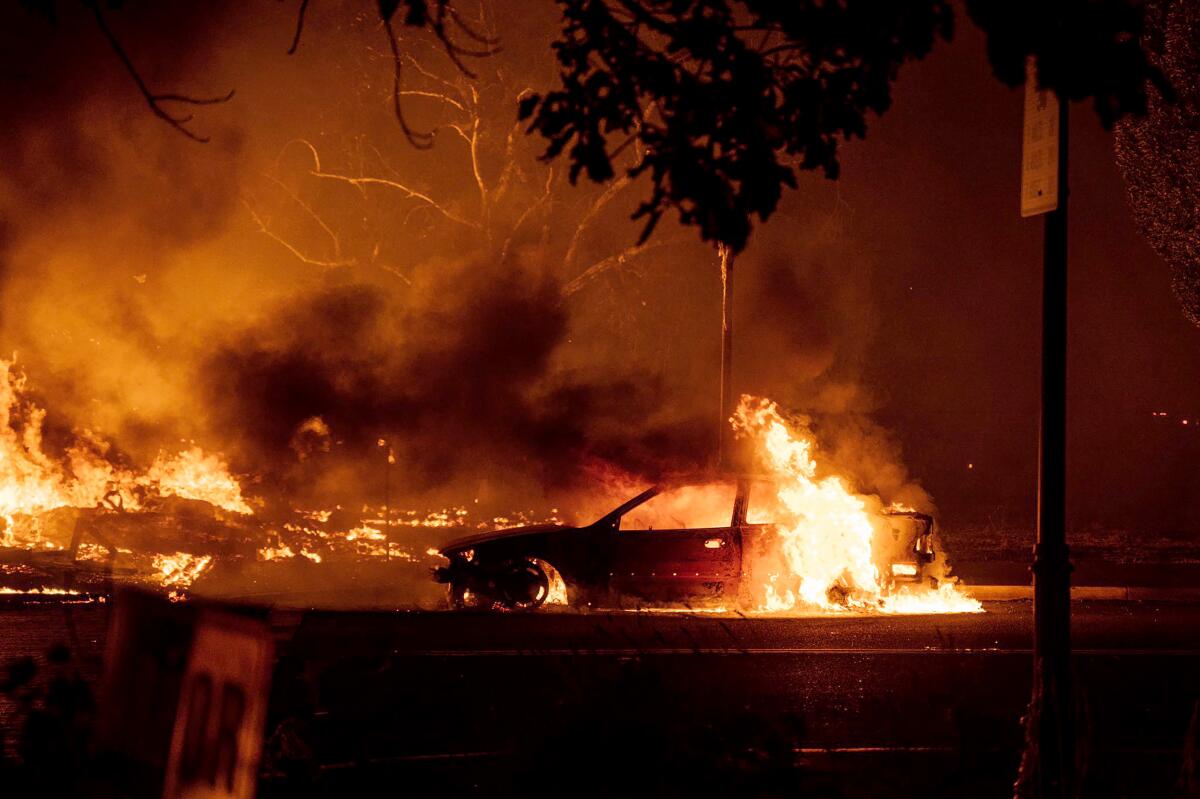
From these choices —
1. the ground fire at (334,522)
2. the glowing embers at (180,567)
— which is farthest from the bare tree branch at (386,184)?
the glowing embers at (180,567)

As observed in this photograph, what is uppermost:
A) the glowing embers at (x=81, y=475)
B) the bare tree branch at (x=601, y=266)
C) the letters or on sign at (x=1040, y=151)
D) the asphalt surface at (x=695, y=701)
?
the bare tree branch at (x=601, y=266)

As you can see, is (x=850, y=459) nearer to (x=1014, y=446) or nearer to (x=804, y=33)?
(x=804, y=33)

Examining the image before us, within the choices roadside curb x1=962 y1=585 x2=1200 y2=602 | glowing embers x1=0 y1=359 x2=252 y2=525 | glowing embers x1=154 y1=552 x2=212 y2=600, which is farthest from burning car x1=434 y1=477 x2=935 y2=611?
glowing embers x1=0 y1=359 x2=252 y2=525

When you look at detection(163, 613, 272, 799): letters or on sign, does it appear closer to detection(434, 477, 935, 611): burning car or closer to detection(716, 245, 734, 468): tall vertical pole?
detection(434, 477, 935, 611): burning car

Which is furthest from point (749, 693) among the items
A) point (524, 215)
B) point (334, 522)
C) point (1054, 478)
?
point (524, 215)

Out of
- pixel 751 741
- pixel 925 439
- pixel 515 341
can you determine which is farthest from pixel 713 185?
pixel 925 439

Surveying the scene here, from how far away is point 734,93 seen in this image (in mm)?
4395

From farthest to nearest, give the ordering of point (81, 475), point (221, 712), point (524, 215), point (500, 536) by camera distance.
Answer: point (524, 215) < point (81, 475) < point (500, 536) < point (221, 712)

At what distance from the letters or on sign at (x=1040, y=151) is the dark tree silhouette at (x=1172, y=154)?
34.9ft

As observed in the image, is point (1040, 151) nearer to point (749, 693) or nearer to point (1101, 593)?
point (749, 693)

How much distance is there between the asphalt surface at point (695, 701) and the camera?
4.91 meters

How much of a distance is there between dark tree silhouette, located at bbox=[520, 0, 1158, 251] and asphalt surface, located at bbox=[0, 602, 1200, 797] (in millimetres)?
2004

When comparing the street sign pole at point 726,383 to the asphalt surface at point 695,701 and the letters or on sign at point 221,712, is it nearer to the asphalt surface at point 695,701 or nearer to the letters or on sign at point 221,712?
the asphalt surface at point 695,701

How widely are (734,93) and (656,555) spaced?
7934mm
